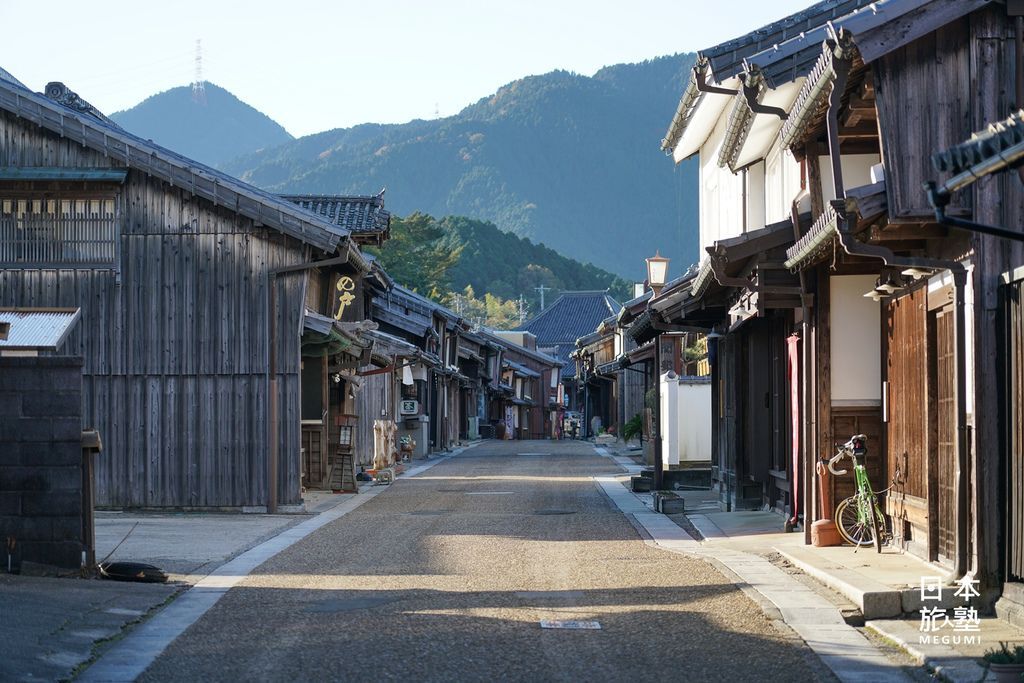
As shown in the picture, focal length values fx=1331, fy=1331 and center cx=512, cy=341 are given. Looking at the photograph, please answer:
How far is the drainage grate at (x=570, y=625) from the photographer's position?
993 centimetres

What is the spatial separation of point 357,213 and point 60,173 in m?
11.2

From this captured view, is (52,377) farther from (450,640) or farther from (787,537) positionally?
(787,537)

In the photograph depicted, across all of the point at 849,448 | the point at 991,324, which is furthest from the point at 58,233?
the point at 991,324

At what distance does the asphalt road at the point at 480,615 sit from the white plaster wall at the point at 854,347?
2831 mm

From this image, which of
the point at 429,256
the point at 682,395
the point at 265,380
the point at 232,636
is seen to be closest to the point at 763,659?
the point at 232,636

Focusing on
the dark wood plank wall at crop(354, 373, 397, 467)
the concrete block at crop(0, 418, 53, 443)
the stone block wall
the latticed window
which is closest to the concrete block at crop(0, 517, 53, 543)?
the stone block wall

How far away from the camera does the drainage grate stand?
993cm

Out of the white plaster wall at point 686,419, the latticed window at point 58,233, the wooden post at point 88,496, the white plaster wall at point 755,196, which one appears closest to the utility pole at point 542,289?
the white plaster wall at point 686,419

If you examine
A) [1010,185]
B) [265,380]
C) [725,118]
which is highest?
[725,118]

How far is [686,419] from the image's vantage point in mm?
27672

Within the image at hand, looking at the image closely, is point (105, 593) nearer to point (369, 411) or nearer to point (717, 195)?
point (717, 195)

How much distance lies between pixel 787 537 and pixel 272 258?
1000cm

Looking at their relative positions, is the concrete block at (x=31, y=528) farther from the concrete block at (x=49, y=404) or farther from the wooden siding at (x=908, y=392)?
the wooden siding at (x=908, y=392)

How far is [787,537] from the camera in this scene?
16438 mm
